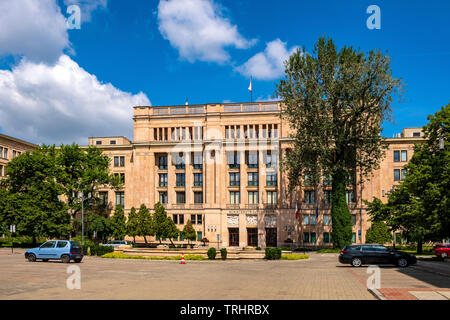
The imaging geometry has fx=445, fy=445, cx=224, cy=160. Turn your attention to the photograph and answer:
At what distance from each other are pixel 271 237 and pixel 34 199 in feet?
112

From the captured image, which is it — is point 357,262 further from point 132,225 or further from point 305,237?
point 132,225

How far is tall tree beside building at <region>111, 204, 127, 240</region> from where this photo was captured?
68350 millimetres

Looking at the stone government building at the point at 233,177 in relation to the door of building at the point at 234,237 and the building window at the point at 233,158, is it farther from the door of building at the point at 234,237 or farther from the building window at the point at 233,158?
the door of building at the point at 234,237

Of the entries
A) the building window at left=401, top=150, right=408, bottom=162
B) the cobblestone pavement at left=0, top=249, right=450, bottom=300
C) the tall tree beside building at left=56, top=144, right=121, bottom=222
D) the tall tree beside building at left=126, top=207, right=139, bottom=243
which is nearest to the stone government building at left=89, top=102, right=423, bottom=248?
the building window at left=401, top=150, right=408, bottom=162

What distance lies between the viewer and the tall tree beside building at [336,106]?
1822 inches

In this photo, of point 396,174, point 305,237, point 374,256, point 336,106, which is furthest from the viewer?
point 396,174

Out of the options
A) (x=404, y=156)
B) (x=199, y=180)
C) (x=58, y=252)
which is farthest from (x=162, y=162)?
(x=58, y=252)

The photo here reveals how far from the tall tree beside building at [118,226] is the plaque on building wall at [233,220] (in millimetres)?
15996

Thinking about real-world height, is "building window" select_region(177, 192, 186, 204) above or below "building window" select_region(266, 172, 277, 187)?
below

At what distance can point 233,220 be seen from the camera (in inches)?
2726

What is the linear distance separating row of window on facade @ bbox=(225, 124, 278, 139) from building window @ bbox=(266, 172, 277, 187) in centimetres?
580

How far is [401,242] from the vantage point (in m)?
66.6

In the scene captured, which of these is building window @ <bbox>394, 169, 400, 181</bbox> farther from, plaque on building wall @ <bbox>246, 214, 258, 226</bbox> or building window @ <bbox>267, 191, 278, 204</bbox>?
plaque on building wall @ <bbox>246, 214, 258, 226</bbox>
